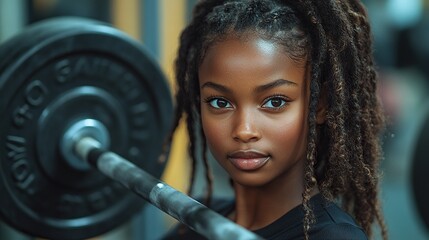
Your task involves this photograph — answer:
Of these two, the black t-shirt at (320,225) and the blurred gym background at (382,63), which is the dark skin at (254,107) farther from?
the blurred gym background at (382,63)

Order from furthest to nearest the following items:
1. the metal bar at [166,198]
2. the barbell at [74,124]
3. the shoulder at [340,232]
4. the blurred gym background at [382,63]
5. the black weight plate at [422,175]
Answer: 1. the blurred gym background at [382,63]
2. the black weight plate at [422,175]
3. the barbell at [74,124]
4. the shoulder at [340,232]
5. the metal bar at [166,198]

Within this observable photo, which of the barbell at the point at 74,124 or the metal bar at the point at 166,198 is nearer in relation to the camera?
the metal bar at the point at 166,198

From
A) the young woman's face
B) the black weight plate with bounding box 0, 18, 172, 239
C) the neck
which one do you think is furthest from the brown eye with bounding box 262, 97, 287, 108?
the black weight plate with bounding box 0, 18, 172, 239

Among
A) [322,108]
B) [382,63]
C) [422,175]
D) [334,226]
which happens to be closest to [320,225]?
[334,226]

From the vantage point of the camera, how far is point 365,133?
0.90 m

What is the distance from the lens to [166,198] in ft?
2.63

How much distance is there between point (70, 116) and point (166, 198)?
1.16 feet

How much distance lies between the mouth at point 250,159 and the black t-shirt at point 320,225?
0.08 m

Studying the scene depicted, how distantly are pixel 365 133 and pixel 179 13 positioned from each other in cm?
139

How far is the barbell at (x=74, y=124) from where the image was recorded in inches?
40.6

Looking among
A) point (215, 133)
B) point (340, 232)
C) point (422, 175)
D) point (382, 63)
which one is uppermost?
point (382, 63)

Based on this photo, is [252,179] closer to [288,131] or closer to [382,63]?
[288,131]

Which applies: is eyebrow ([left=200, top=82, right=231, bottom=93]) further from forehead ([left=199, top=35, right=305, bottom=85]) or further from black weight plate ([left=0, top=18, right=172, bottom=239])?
black weight plate ([left=0, top=18, right=172, bottom=239])

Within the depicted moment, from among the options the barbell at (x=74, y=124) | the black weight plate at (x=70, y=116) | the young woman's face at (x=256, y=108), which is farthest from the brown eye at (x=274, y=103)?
the black weight plate at (x=70, y=116)
